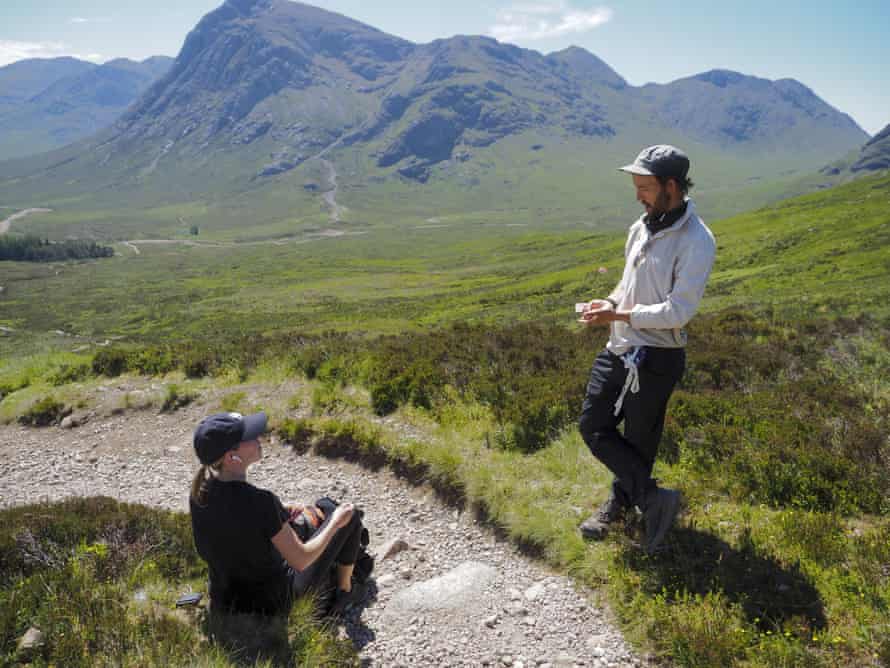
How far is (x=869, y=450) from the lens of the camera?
593 centimetres

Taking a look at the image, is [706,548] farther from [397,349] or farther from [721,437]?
[397,349]

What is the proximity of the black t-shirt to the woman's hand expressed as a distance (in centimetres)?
41

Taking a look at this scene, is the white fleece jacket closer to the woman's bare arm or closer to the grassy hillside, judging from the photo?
the woman's bare arm

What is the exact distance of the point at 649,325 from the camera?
416 centimetres

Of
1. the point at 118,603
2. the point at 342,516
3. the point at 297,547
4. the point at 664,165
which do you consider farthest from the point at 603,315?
the point at 118,603

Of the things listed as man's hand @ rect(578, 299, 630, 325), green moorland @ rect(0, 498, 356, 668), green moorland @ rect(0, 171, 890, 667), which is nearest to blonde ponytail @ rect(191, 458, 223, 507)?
green moorland @ rect(0, 498, 356, 668)

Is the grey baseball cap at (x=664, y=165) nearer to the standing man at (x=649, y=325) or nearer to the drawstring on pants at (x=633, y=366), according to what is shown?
the standing man at (x=649, y=325)

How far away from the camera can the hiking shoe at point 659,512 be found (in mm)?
4660

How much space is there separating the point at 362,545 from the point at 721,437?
4.49 m

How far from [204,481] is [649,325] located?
11.9ft

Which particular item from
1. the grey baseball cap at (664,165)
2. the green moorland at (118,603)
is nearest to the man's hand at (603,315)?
the grey baseball cap at (664,165)

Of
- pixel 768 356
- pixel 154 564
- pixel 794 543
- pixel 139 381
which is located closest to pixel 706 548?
pixel 794 543

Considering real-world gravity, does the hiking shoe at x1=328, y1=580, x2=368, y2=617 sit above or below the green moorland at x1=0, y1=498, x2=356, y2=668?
below

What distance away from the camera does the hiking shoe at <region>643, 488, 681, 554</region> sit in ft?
15.3
